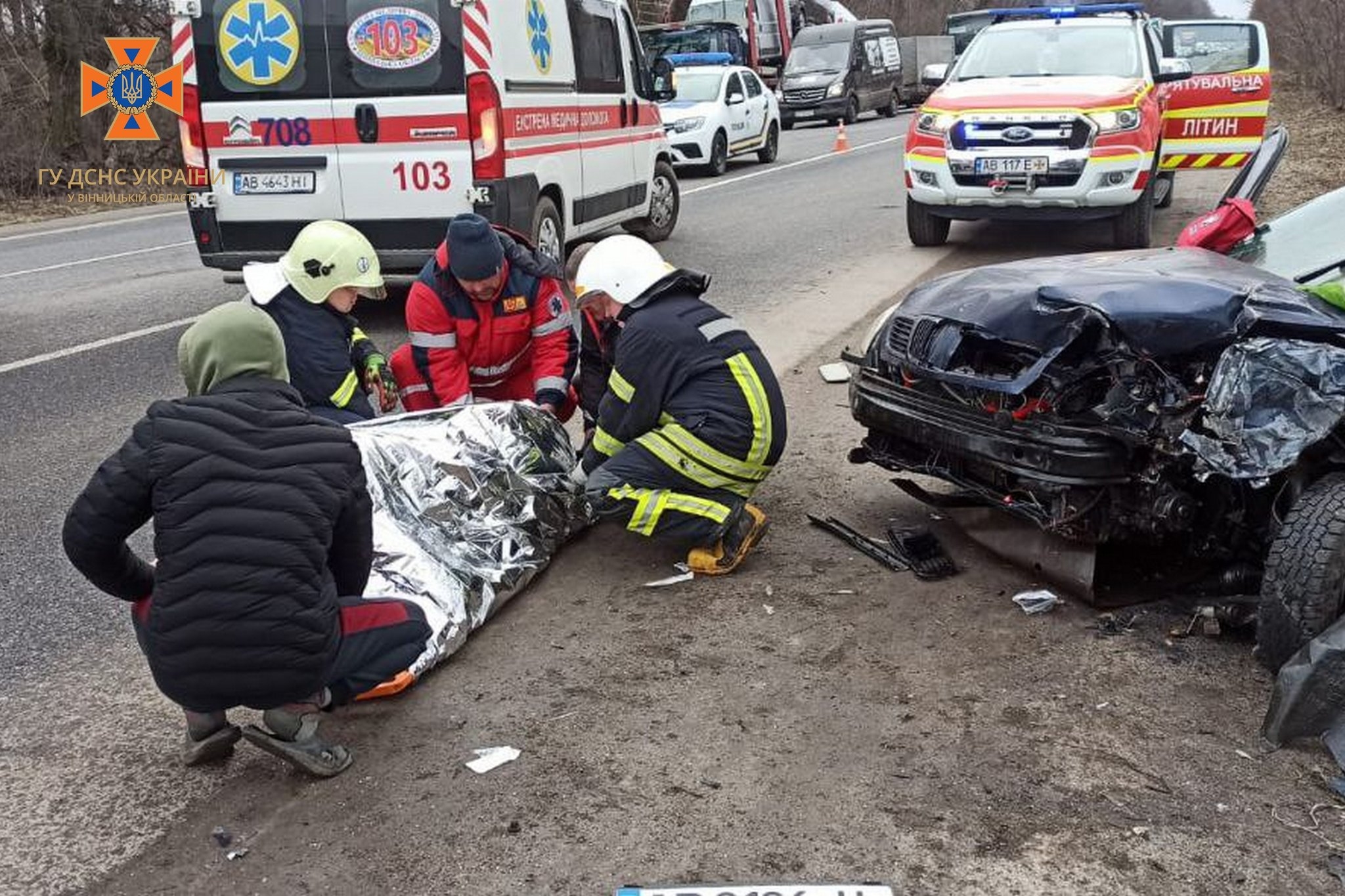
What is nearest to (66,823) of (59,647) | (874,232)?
(59,647)

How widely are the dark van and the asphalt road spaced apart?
35.6ft

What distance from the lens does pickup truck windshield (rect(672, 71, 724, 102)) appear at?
1772 cm

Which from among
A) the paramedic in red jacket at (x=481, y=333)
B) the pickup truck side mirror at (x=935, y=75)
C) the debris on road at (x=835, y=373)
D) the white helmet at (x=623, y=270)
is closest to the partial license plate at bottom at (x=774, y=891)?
the white helmet at (x=623, y=270)

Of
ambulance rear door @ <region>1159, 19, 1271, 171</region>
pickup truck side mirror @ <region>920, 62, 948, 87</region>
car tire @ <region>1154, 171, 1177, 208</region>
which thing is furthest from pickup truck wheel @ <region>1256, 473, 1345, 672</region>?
car tire @ <region>1154, 171, 1177, 208</region>

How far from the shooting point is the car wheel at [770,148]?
63.3 feet

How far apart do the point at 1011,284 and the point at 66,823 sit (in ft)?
10.6

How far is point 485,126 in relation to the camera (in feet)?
24.4

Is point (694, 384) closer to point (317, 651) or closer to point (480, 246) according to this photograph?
point (480, 246)

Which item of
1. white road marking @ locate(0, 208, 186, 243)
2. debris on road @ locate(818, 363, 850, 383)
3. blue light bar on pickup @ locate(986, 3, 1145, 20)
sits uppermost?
blue light bar on pickup @ locate(986, 3, 1145, 20)

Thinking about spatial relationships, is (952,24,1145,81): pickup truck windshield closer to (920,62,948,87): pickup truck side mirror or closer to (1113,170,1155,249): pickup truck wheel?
(920,62,948,87): pickup truck side mirror

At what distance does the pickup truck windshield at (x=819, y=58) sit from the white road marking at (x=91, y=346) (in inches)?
902

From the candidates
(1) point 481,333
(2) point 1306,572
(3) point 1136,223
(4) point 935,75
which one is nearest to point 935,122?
(4) point 935,75

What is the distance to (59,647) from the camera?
3.78 meters

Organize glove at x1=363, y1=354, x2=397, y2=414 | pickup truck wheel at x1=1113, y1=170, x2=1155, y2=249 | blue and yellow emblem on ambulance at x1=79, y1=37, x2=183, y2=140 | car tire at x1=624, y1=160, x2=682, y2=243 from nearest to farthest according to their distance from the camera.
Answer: glove at x1=363, y1=354, x2=397, y2=414 < pickup truck wheel at x1=1113, y1=170, x2=1155, y2=249 < car tire at x1=624, y1=160, x2=682, y2=243 < blue and yellow emblem on ambulance at x1=79, y1=37, x2=183, y2=140
